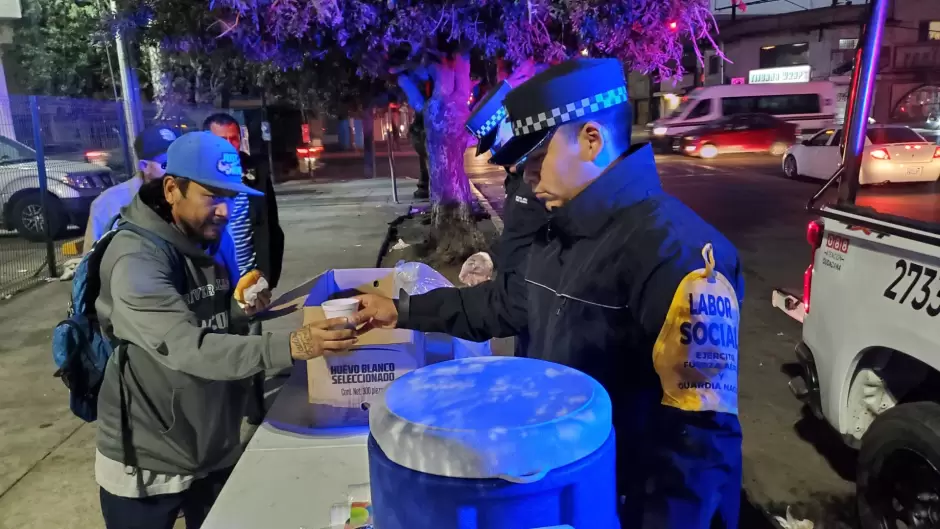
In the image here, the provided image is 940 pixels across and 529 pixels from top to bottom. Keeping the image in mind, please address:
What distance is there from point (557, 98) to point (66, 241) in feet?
42.3

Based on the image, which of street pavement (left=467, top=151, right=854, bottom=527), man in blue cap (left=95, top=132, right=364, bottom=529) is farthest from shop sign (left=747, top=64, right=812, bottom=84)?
man in blue cap (left=95, top=132, right=364, bottom=529)

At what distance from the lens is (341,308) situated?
230cm

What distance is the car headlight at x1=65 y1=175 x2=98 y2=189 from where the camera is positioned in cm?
1185

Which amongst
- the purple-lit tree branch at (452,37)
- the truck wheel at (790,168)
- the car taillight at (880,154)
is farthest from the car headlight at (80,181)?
the truck wheel at (790,168)

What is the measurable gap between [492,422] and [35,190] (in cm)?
1333

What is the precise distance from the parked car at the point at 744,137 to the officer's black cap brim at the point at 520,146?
26084mm

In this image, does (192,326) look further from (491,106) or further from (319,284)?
(491,106)

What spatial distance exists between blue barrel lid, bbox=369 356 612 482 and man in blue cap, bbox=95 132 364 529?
41.7 inches

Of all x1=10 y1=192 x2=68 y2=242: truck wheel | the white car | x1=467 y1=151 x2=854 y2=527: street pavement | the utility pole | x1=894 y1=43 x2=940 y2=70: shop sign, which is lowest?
x1=467 y1=151 x2=854 y2=527: street pavement

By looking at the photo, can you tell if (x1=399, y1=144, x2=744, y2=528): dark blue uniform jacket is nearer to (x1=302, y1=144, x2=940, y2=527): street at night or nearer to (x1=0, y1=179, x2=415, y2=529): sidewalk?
(x1=302, y1=144, x2=940, y2=527): street at night

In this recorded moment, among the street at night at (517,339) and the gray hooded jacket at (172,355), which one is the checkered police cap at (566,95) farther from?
the gray hooded jacket at (172,355)

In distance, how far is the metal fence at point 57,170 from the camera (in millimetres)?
10836

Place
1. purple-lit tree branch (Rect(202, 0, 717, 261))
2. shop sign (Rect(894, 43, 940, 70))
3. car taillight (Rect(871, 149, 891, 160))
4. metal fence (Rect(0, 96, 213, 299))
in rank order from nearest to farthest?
shop sign (Rect(894, 43, 940, 70))
car taillight (Rect(871, 149, 891, 160))
purple-lit tree branch (Rect(202, 0, 717, 261))
metal fence (Rect(0, 96, 213, 299))

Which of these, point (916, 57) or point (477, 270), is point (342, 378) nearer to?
point (916, 57)
